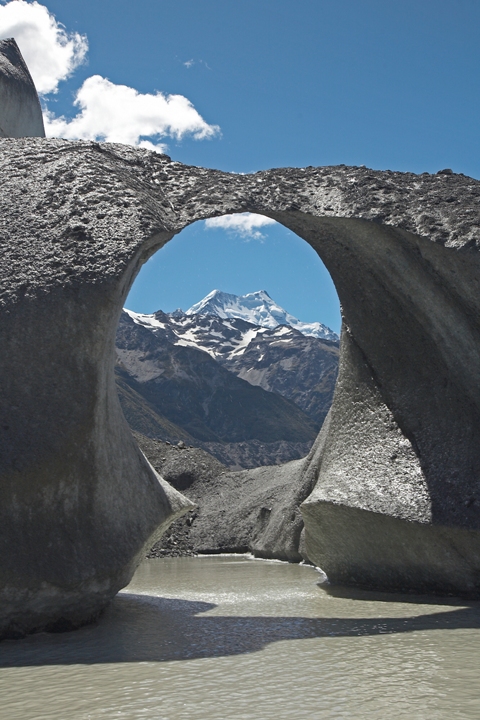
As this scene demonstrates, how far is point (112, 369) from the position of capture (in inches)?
303

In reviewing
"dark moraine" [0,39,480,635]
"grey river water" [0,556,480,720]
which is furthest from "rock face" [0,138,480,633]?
"grey river water" [0,556,480,720]

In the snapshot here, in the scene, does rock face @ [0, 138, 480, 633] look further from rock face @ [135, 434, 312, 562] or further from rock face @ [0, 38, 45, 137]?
rock face @ [0, 38, 45, 137]

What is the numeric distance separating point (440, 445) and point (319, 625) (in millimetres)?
2677

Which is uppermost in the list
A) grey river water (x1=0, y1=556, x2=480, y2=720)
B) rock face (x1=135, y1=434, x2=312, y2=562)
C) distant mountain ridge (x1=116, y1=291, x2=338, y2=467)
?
distant mountain ridge (x1=116, y1=291, x2=338, y2=467)

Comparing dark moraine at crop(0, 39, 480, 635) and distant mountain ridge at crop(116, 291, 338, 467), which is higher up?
distant mountain ridge at crop(116, 291, 338, 467)

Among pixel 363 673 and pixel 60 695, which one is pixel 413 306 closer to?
pixel 363 673

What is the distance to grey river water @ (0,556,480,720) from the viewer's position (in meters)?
4.10

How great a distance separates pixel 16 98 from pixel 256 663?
16628 mm

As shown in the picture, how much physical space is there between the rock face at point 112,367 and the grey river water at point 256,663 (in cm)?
70

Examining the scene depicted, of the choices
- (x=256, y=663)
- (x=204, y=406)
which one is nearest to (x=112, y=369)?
(x=256, y=663)

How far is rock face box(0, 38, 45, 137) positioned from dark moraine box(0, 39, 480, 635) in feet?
33.9

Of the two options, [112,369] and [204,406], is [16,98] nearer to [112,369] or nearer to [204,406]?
[112,369]

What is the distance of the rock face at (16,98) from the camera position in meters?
17.9

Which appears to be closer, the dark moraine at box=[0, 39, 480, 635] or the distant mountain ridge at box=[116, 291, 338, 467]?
the dark moraine at box=[0, 39, 480, 635]
